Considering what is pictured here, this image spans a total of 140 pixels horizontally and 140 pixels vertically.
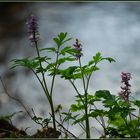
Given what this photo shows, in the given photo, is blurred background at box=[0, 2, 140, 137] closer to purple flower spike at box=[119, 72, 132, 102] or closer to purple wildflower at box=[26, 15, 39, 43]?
purple flower spike at box=[119, 72, 132, 102]

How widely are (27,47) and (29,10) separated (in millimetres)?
1114

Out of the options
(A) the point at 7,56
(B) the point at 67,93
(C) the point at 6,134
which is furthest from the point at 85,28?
(C) the point at 6,134

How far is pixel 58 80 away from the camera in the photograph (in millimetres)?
3600

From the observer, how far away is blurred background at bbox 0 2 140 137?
10.7ft

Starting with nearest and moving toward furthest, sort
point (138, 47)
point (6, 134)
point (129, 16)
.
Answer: point (6, 134), point (138, 47), point (129, 16)

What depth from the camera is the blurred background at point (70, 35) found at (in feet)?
10.7

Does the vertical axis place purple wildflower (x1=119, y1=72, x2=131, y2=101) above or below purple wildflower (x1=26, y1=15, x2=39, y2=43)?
below

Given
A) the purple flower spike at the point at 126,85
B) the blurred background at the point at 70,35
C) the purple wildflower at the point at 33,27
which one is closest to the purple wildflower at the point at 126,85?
the purple flower spike at the point at 126,85

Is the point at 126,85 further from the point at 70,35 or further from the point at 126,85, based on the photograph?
the point at 70,35

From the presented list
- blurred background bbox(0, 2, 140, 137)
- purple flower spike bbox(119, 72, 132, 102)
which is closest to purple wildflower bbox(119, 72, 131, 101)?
purple flower spike bbox(119, 72, 132, 102)

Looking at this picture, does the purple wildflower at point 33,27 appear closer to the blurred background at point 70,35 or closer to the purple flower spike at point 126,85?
the purple flower spike at point 126,85

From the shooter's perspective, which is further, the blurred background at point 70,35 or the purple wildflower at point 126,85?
the blurred background at point 70,35

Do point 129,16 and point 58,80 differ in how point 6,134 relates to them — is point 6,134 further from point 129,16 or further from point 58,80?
point 129,16

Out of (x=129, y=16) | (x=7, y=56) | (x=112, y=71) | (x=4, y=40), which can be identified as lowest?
(x=112, y=71)
